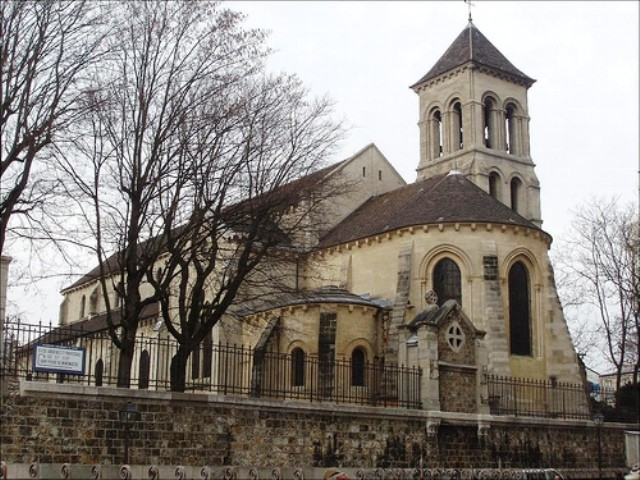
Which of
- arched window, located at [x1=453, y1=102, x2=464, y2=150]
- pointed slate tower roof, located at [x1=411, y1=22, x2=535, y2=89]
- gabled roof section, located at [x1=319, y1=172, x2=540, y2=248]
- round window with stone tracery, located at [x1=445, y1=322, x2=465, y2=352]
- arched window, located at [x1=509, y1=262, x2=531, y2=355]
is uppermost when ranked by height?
pointed slate tower roof, located at [x1=411, y1=22, x2=535, y2=89]

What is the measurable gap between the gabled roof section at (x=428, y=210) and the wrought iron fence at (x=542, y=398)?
6665 mm

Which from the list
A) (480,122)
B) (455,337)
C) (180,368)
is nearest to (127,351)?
(180,368)

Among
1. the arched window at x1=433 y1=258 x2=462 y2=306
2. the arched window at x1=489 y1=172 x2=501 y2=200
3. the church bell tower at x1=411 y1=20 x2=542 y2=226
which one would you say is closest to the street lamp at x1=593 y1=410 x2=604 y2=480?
the arched window at x1=433 y1=258 x2=462 y2=306

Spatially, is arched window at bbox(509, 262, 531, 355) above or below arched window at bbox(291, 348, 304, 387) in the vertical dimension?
above

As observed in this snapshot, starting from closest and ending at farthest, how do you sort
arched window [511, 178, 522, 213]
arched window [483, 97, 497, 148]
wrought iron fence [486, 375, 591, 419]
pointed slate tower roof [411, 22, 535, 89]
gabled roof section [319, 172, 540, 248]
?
wrought iron fence [486, 375, 591, 419]
gabled roof section [319, 172, 540, 248]
arched window [483, 97, 497, 148]
pointed slate tower roof [411, 22, 535, 89]
arched window [511, 178, 522, 213]

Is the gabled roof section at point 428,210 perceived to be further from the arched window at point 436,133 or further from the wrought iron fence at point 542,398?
the arched window at point 436,133

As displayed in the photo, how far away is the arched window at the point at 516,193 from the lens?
52.0 m

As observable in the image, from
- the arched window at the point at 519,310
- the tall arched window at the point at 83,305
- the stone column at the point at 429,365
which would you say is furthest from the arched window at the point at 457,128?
the stone column at the point at 429,365

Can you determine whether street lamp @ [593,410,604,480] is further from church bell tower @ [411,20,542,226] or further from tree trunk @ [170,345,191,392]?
church bell tower @ [411,20,542,226]

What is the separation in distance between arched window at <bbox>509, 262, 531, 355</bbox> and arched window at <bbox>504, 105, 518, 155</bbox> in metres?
18.9

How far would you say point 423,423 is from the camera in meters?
23.8

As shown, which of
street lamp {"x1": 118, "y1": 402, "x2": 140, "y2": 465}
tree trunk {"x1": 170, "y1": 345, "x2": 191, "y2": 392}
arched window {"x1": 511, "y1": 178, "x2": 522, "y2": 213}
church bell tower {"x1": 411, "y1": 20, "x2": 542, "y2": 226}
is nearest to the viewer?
street lamp {"x1": 118, "y1": 402, "x2": 140, "y2": 465}

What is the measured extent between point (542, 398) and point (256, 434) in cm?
1587

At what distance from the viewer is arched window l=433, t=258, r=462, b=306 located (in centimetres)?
3459
